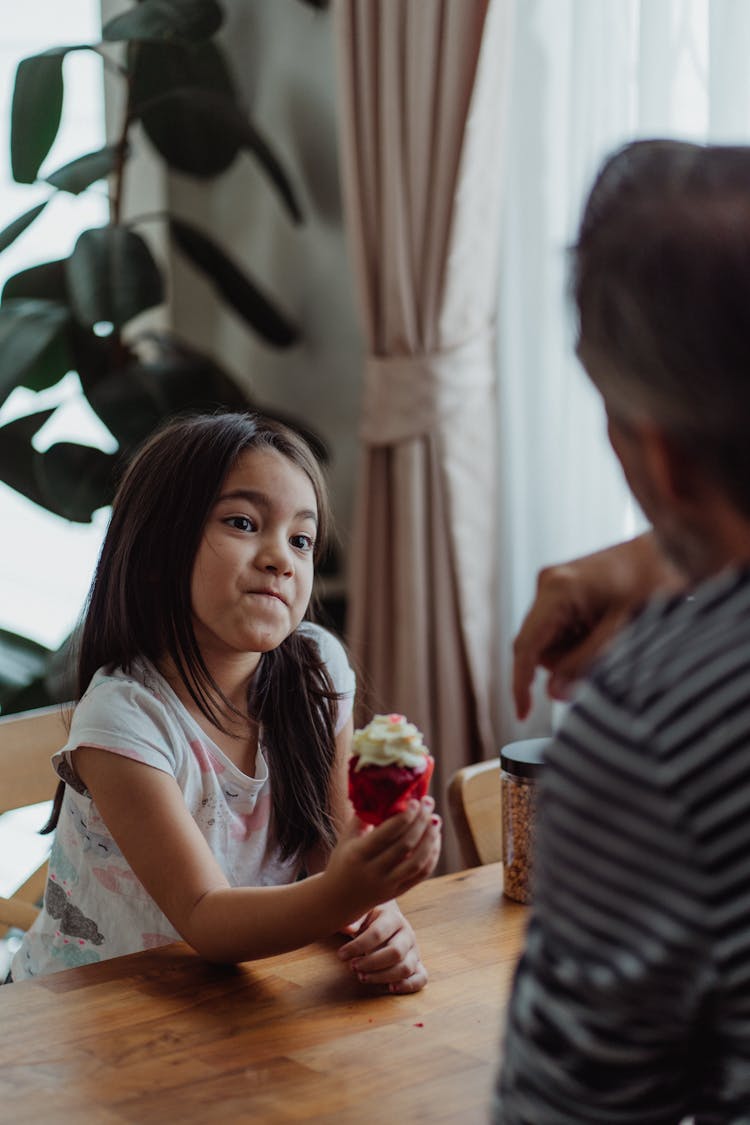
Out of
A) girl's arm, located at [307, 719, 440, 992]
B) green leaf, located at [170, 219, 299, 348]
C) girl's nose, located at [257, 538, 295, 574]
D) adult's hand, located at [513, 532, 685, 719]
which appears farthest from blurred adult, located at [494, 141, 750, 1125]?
green leaf, located at [170, 219, 299, 348]

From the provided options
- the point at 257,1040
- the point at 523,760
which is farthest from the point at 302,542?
the point at 257,1040

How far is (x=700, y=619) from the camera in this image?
639 mm

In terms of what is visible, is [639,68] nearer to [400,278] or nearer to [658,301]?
[400,278]

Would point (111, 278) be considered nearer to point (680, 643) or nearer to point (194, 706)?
point (194, 706)

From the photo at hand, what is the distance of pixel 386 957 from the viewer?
47.6 inches

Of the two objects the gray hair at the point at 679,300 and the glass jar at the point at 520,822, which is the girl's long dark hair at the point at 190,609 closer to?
the glass jar at the point at 520,822

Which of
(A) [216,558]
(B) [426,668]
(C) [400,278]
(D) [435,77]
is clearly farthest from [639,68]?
(A) [216,558]

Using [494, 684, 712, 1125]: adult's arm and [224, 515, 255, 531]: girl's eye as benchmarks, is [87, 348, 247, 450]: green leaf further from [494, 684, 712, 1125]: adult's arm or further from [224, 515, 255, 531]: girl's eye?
[494, 684, 712, 1125]: adult's arm

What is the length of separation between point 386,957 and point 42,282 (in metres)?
2.12

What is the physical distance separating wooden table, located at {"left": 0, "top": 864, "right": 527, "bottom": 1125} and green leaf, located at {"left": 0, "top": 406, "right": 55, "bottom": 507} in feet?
5.95

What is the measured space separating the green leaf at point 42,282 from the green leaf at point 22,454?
25 cm

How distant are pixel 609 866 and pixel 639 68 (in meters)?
2.01

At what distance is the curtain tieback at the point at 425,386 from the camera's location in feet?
8.82

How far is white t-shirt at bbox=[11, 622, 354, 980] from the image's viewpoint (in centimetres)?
147
